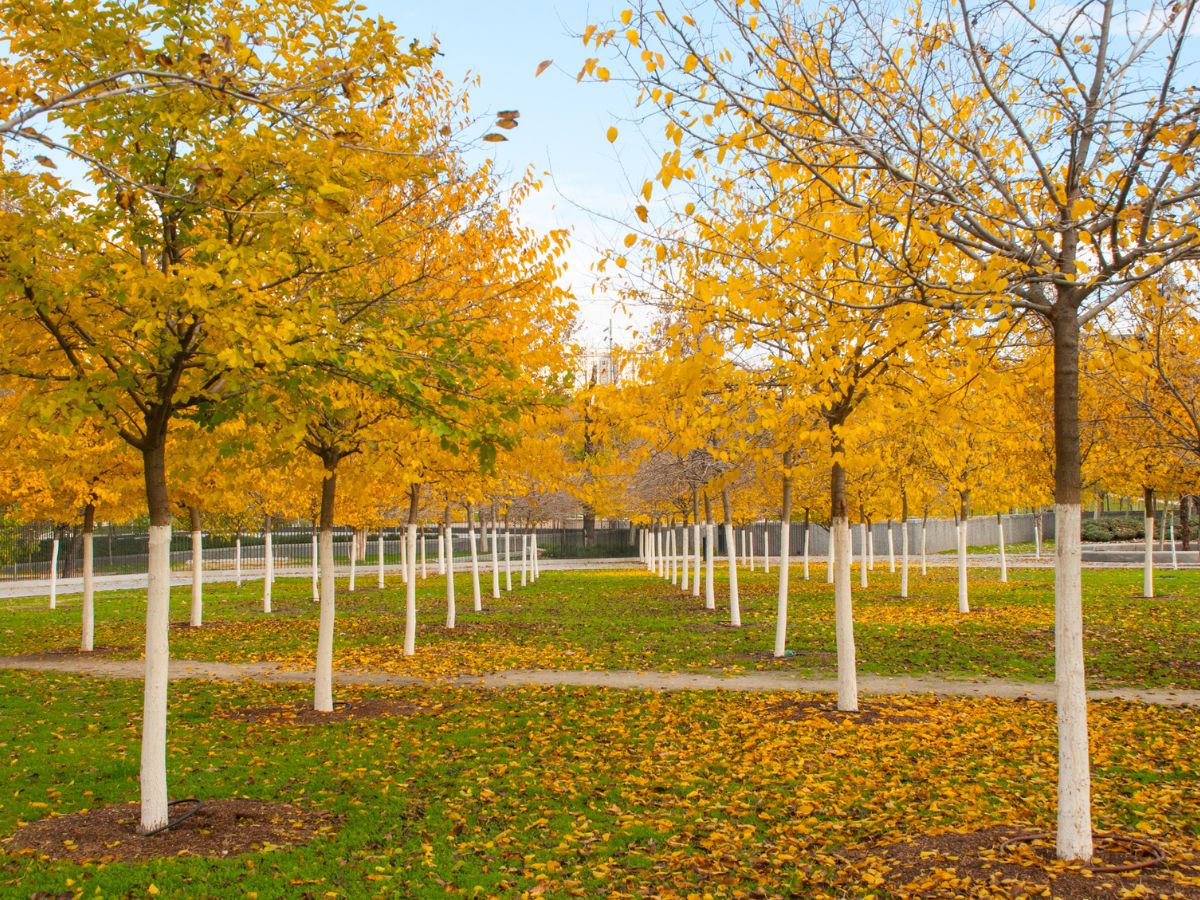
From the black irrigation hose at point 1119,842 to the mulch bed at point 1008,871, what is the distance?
0.07 ft

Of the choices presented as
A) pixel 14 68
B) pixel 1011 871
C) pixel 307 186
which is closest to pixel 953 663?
pixel 1011 871

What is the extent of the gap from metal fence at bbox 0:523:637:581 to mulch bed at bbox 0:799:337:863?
25.1 m

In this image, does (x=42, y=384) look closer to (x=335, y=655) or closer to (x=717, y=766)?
(x=717, y=766)

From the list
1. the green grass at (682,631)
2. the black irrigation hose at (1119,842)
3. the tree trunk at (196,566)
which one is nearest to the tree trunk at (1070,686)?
the black irrigation hose at (1119,842)

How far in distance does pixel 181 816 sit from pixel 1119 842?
6.03 metres

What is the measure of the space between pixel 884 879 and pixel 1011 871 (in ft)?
2.16

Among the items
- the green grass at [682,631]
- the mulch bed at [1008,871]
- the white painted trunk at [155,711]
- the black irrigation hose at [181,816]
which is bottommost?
the green grass at [682,631]

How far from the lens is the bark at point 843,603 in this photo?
930 centimetres

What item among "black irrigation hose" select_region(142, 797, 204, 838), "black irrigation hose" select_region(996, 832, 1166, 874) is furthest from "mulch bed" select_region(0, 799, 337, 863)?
"black irrigation hose" select_region(996, 832, 1166, 874)

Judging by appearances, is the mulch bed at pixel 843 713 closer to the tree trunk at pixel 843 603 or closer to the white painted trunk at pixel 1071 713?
the tree trunk at pixel 843 603

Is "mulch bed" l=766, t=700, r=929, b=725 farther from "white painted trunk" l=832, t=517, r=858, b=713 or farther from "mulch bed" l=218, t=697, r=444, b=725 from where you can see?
"mulch bed" l=218, t=697, r=444, b=725

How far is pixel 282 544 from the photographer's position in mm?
47562

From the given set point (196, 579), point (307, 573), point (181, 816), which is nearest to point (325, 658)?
point (181, 816)

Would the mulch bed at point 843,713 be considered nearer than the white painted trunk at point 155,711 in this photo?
No
